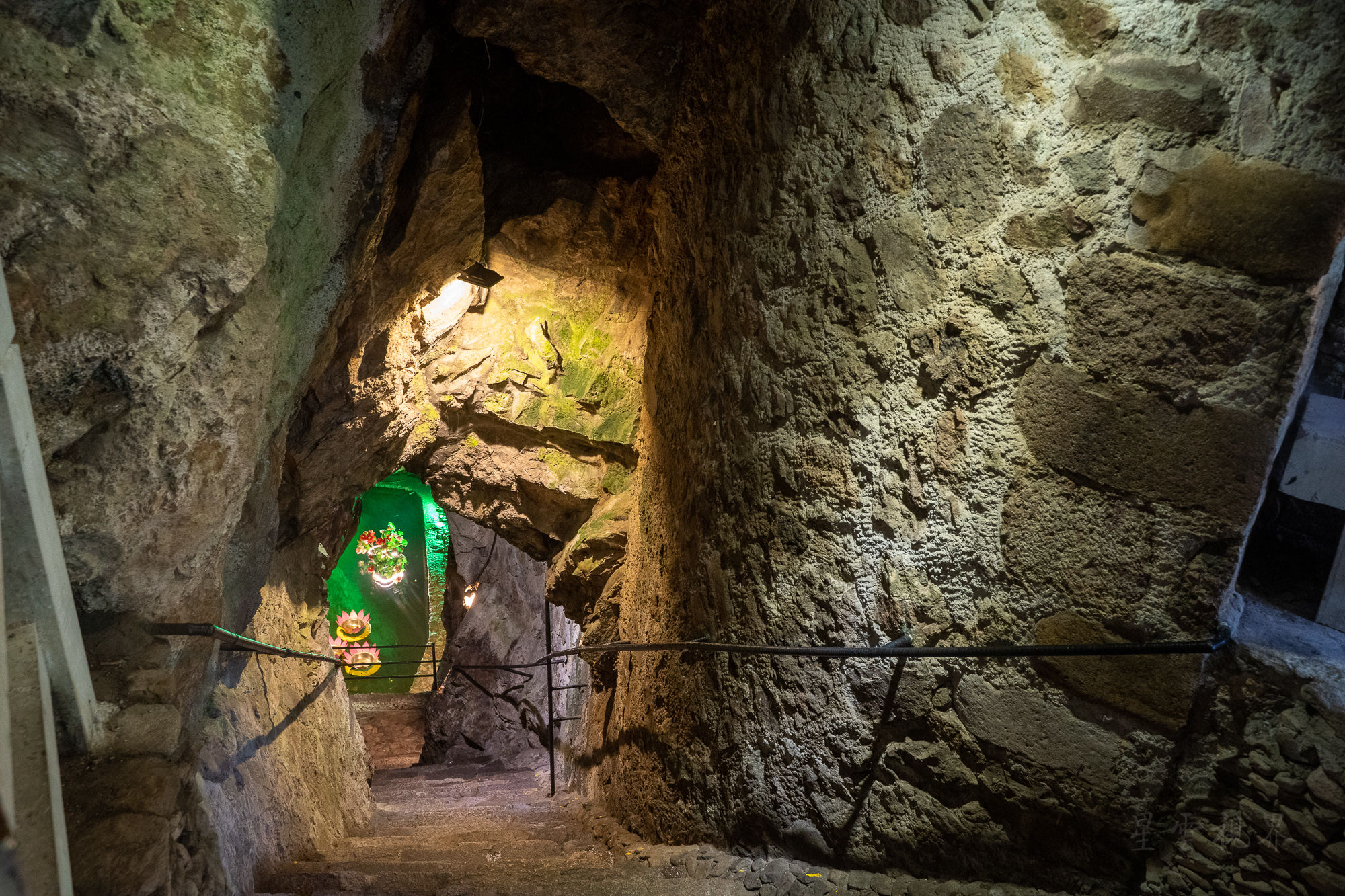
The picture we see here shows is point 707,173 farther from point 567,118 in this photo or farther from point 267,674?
point 267,674

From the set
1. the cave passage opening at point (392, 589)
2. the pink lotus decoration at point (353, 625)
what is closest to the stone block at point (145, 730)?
the cave passage opening at point (392, 589)

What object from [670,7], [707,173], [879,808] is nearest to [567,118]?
[670,7]

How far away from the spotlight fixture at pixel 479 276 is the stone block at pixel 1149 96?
2923 millimetres

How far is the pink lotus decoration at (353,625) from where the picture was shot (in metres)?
8.61

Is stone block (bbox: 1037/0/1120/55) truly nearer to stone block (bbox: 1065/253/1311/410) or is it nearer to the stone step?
stone block (bbox: 1065/253/1311/410)

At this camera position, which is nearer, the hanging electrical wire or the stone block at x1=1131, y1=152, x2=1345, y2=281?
the stone block at x1=1131, y1=152, x2=1345, y2=281

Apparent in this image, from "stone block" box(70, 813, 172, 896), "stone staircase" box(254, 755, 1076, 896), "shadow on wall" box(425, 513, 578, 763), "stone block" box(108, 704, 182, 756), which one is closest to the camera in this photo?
"stone block" box(70, 813, 172, 896)

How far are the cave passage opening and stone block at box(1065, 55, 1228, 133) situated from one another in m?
8.29

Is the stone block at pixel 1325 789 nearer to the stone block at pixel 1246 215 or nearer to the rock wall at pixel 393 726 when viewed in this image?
the stone block at pixel 1246 215

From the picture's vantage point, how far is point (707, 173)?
267 cm

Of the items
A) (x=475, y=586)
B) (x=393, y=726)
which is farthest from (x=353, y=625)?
(x=475, y=586)

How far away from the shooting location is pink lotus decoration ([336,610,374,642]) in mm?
8609

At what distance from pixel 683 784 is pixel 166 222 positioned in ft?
6.40

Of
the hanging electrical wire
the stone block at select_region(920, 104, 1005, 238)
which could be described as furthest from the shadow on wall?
the stone block at select_region(920, 104, 1005, 238)
